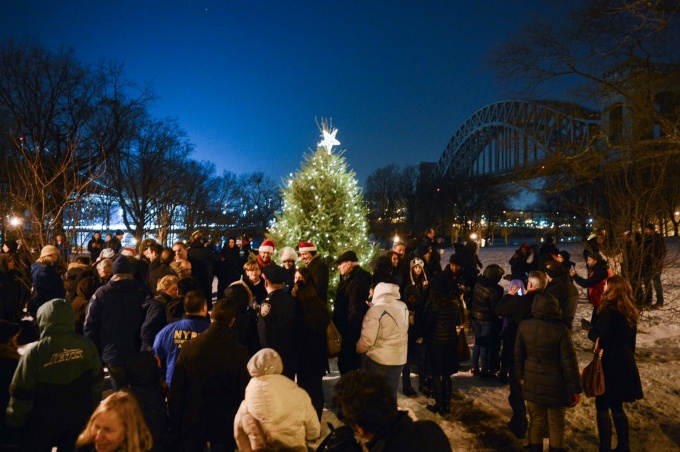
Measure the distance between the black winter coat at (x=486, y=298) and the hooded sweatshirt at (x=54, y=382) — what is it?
5.08 m

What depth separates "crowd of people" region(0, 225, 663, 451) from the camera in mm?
2963

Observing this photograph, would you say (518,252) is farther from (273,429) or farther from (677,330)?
(273,429)

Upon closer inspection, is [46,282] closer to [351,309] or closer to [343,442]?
[351,309]

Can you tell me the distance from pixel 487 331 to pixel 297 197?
4712 mm

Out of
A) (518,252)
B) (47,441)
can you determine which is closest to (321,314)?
(47,441)

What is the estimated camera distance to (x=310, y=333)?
15.9 ft

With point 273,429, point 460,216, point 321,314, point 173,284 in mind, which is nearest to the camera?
point 273,429

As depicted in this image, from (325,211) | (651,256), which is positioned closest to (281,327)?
(325,211)

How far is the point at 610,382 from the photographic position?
4527mm

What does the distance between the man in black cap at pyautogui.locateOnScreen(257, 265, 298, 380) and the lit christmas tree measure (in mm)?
4642

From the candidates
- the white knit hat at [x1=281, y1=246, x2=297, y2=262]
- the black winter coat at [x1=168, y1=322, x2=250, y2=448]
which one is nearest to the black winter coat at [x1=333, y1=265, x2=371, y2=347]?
the white knit hat at [x1=281, y1=246, x2=297, y2=262]

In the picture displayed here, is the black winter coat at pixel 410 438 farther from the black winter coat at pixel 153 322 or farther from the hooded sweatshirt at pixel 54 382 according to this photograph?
the black winter coat at pixel 153 322

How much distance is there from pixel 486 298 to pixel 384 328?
2546 millimetres

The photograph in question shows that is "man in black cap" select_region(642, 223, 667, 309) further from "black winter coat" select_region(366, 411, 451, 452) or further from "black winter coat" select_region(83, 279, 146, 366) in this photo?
"black winter coat" select_region(83, 279, 146, 366)
